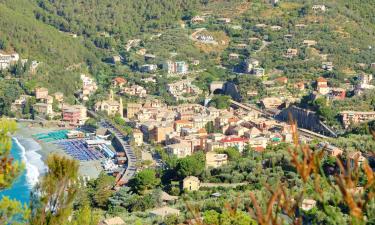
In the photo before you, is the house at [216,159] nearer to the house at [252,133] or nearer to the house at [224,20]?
the house at [252,133]

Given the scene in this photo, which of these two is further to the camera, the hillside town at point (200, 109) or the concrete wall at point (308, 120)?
the concrete wall at point (308, 120)

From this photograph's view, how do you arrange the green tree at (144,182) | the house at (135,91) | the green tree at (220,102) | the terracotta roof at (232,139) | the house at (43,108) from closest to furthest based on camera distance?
the green tree at (144,182) < the terracotta roof at (232,139) < the green tree at (220,102) < the house at (43,108) < the house at (135,91)

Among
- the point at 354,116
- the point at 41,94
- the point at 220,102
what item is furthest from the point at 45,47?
the point at 354,116

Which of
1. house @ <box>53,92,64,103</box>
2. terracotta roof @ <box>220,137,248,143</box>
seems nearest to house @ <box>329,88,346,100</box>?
terracotta roof @ <box>220,137,248,143</box>

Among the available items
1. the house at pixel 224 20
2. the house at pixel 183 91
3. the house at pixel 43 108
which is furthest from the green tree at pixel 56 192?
the house at pixel 224 20

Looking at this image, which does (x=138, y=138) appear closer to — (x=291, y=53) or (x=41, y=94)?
(x=41, y=94)

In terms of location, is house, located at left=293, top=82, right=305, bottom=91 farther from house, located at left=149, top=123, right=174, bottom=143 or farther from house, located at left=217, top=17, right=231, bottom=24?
house, located at left=217, top=17, right=231, bottom=24

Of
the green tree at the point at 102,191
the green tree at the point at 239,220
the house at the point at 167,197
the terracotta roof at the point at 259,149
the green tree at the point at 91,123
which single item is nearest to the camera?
the green tree at the point at 239,220

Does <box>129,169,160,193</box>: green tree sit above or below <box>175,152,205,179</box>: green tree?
below
